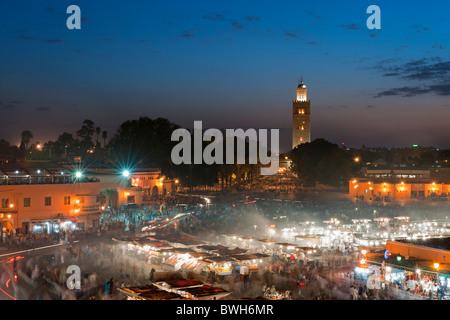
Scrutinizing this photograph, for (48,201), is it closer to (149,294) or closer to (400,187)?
(149,294)

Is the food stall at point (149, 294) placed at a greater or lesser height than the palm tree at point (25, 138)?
lesser

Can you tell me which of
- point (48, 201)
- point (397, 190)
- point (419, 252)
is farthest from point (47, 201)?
point (397, 190)

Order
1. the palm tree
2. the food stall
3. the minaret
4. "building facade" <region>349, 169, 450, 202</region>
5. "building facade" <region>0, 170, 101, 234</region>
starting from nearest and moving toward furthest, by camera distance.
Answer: the food stall
"building facade" <region>0, 170, 101, 234</region>
"building facade" <region>349, 169, 450, 202</region>
the palm tree
the minaret

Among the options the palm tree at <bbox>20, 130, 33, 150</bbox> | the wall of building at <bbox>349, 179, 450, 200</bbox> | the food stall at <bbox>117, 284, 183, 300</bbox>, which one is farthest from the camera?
the palm tree at <bbox>20, 130, 33, 150</bbox>

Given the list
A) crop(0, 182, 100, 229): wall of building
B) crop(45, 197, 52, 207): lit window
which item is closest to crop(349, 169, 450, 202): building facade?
crop(0, 182, 100, 229): wall of building

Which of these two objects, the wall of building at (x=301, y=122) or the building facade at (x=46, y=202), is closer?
the building facade at (x=46, y=202)

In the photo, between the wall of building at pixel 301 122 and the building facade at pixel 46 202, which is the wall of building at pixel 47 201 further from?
the wall of building at pixel 301 122

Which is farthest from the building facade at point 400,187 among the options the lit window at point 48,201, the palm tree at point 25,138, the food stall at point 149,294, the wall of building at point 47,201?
the palm tree at point 25,138

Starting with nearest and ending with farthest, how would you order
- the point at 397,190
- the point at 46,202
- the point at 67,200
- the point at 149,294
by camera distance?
the point at 149,294
the point at 46,202
the point at 67,200
the point at 397,190

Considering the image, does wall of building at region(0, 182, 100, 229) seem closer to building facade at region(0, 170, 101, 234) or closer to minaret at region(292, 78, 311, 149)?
building facade at region(0, 170, 101, 234)
